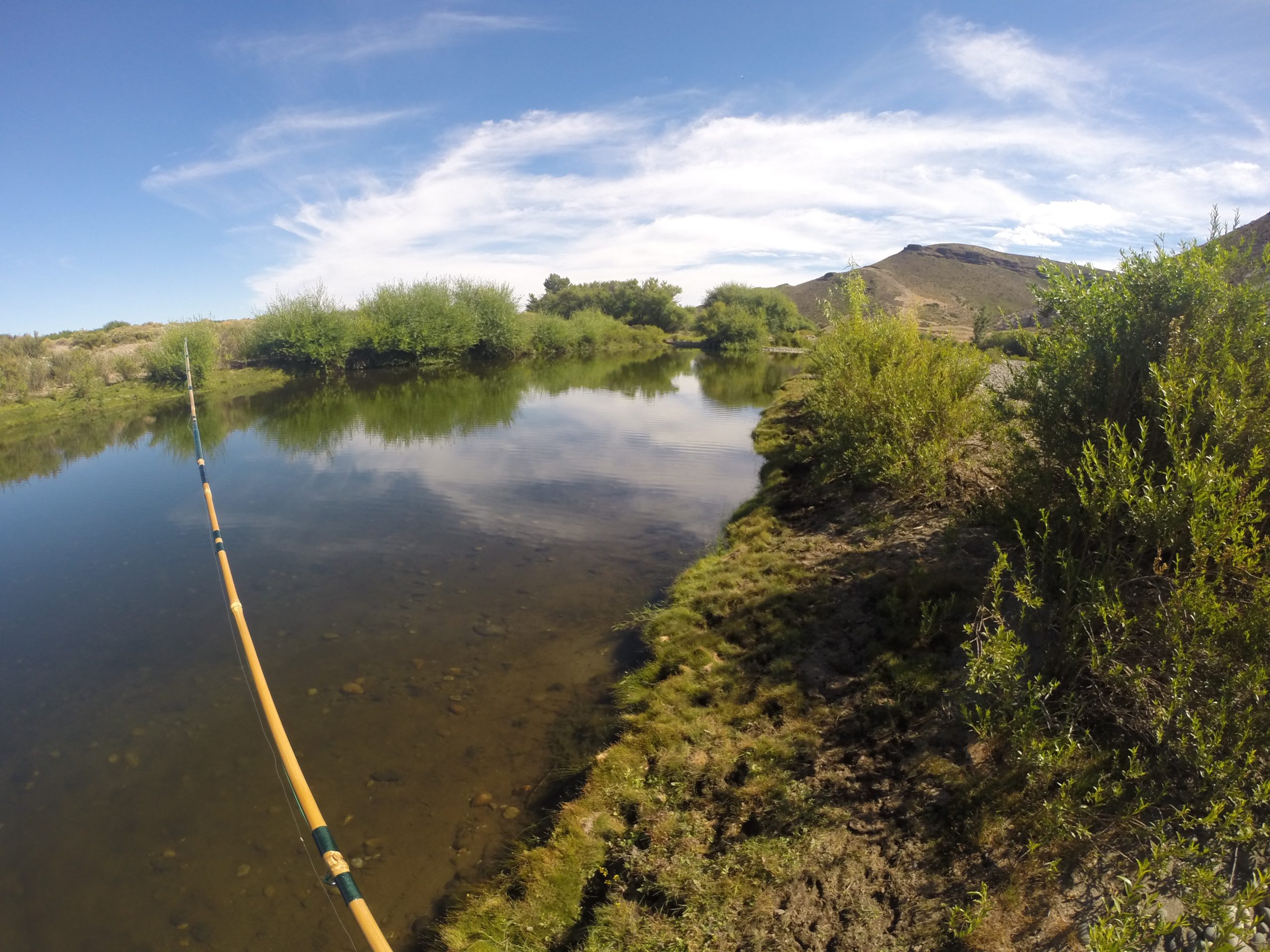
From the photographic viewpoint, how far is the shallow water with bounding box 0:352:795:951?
4.96 meters

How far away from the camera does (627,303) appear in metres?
93.5

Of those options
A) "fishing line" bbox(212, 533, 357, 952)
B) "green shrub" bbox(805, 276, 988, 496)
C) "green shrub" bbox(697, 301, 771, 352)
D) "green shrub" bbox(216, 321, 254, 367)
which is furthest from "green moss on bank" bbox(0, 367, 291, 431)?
"green shrub" bbox(697, 301, 771, 352)

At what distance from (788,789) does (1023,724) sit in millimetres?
1716

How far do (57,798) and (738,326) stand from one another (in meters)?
67.7

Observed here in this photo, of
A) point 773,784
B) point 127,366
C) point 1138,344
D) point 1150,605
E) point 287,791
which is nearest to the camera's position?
point 1150,605

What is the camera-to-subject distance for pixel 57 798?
590cm

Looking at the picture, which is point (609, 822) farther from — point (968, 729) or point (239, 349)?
point (239, 349)

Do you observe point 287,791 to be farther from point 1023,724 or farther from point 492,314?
point 492,314

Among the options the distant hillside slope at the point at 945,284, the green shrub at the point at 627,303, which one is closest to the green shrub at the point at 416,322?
the green shrub at the point at 627,303

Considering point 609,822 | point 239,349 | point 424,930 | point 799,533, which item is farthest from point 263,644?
point 239,349

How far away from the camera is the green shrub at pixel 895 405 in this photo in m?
9.12

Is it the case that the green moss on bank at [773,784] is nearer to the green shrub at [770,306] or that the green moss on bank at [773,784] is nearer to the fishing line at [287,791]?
the fishing line at [287,791]

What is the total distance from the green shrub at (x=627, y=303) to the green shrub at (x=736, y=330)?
1627cm

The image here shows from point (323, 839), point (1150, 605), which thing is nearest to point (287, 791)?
point (323, 839)
